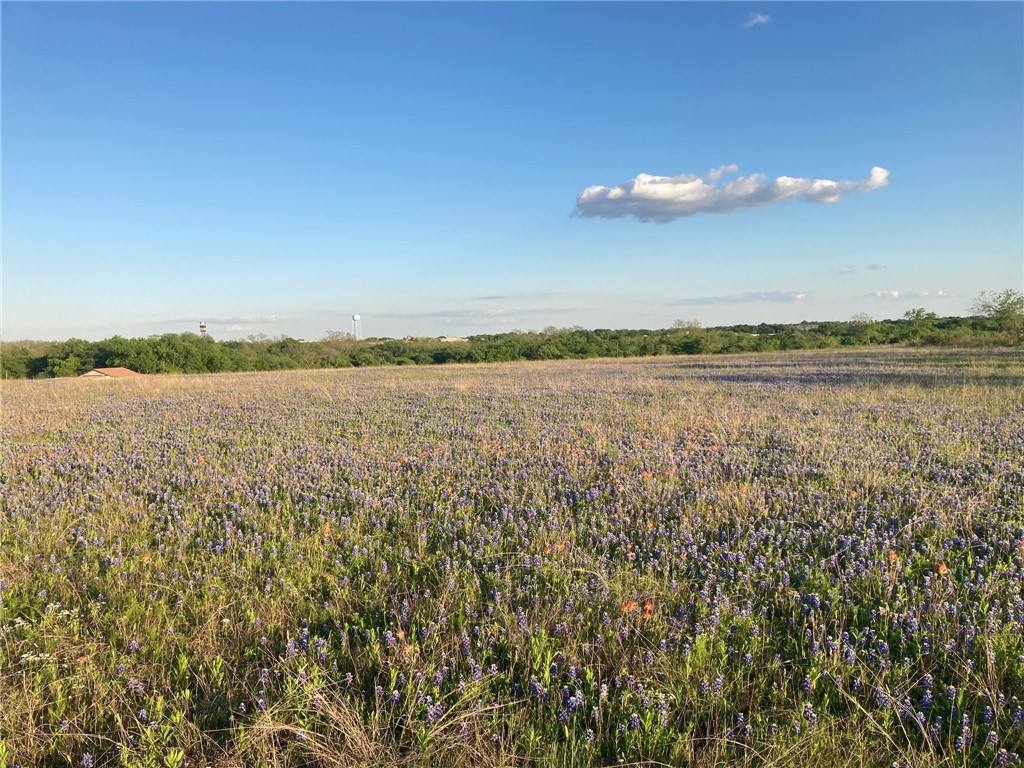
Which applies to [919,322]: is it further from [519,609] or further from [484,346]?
[519,609]

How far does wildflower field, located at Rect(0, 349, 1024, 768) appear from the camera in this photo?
2.11 m

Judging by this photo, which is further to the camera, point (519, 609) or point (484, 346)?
point (484, 346)

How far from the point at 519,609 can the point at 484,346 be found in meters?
66.6

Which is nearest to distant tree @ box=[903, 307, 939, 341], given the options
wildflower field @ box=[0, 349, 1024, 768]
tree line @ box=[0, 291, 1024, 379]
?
tree line @ box=[0, 291, 1024, 379]

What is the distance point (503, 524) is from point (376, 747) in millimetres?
2487

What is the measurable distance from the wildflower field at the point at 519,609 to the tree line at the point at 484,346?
51.8 m

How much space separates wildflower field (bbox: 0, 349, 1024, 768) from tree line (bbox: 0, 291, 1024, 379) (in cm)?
5181

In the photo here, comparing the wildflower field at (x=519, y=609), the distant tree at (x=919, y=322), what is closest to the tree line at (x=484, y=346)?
the distant tree at (x=919, y=322)

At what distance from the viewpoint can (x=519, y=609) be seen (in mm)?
2914

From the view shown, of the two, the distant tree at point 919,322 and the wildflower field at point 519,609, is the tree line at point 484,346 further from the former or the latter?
the wildflower field at point 519,609

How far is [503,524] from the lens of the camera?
447 cm

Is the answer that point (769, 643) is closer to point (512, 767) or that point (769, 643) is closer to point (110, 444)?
point (512, 767)

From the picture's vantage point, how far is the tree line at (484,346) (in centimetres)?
4825

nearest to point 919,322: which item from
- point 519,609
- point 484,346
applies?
point 484,346
